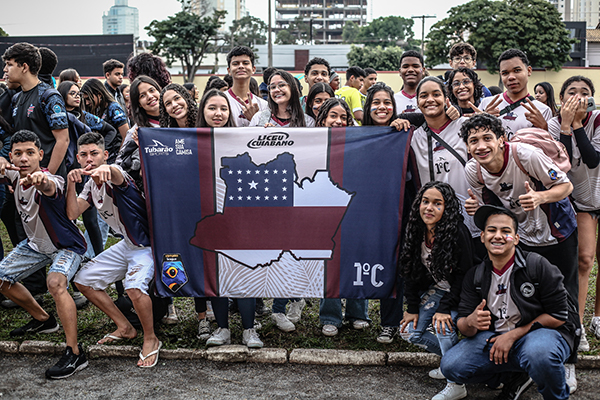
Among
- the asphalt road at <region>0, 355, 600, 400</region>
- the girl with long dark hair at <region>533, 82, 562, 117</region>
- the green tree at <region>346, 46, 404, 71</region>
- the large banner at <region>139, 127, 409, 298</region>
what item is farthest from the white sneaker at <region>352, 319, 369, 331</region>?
the green tree at <region>346, 46, 404, 71</region>

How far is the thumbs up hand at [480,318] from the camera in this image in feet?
11.4

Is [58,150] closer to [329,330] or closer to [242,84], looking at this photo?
[242,84]

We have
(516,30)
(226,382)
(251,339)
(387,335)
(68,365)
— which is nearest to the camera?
(226,382)

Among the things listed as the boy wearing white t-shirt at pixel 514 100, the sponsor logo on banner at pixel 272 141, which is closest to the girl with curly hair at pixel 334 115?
the sponsor logo on banner at pixel 272 141

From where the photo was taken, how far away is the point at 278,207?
4.28 meters

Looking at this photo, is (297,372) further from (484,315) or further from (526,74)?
(526,74)

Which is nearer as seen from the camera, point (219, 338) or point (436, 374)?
point (436, 374)

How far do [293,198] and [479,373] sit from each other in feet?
5.83

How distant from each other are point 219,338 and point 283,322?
2.00 feet

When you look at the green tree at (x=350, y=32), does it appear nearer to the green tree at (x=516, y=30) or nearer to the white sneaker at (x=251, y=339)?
the green tree at (x=516, y=30)

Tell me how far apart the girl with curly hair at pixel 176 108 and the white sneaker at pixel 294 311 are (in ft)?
5.98

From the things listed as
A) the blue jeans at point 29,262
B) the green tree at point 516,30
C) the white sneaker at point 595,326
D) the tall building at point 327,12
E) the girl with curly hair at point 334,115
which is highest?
the tall building at point 327,12

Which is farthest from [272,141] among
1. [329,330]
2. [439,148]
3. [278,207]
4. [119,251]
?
[329,330]

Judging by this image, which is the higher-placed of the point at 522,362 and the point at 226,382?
the point at 522,362
